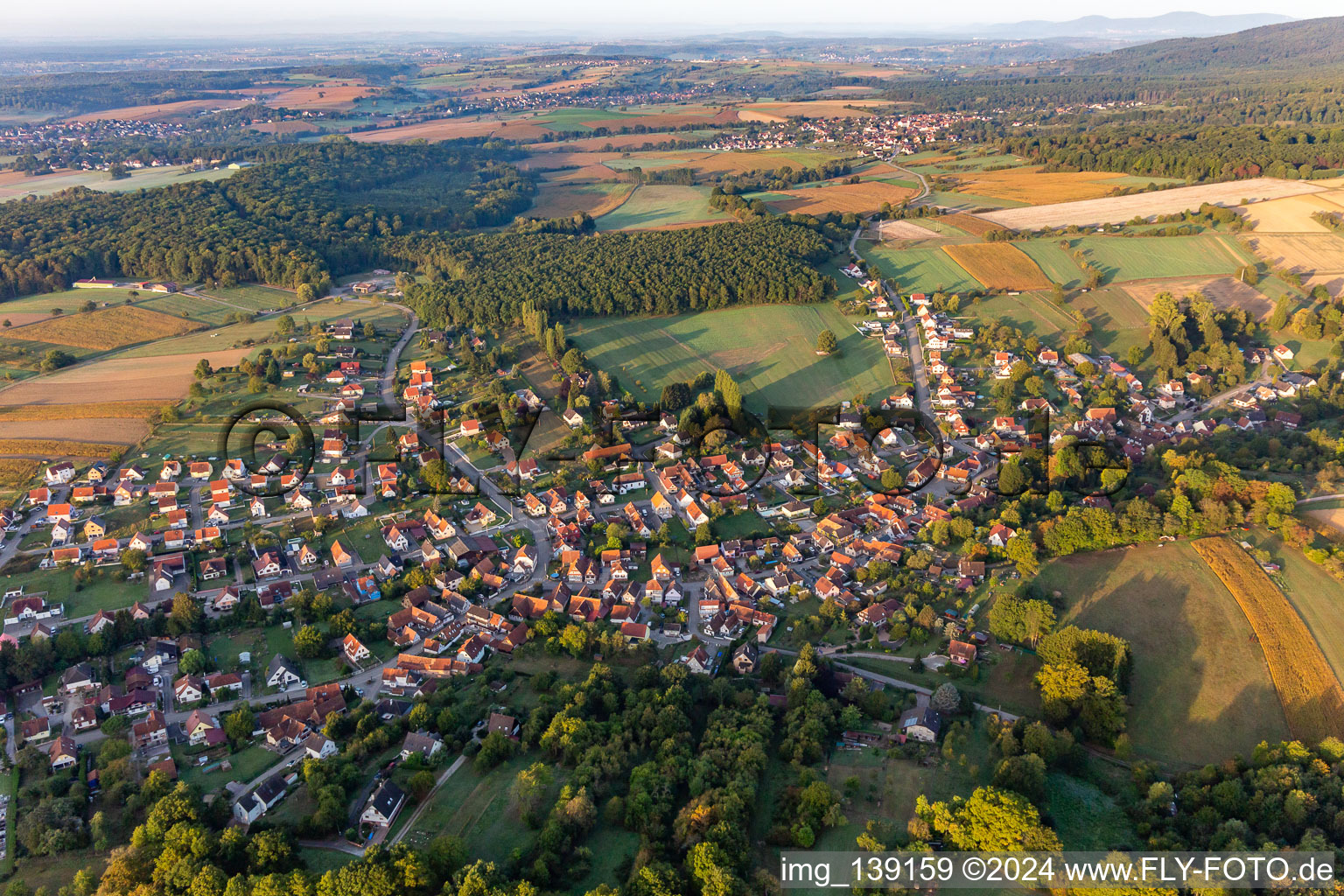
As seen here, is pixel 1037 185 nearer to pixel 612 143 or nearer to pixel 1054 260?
pixel 1054 260

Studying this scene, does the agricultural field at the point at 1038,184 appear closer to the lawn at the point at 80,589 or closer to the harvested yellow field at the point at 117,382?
the harvested yellow field at the point at 117,382

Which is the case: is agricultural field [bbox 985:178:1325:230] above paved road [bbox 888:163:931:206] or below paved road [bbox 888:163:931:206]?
below

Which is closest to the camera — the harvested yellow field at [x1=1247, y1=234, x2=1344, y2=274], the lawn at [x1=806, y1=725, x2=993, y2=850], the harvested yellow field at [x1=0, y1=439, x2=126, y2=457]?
the lawn at [x1=806, y1=725, x2=993, y2=850]

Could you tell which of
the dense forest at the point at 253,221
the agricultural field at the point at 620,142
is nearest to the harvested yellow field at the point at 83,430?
the dense forest at the point at 253,221

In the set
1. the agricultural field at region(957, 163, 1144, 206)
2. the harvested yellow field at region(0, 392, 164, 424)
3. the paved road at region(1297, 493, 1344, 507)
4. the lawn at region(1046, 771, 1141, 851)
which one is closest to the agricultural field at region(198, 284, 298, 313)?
the harvested yellow field at region(0, 392, 164, 424)

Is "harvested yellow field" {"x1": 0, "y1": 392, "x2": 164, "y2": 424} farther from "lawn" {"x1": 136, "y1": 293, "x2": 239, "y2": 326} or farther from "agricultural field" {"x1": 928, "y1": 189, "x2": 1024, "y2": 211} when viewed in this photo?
"agricultural field" {"x1": 928, "y1": 189, "x2": 1024, "y2": 211}

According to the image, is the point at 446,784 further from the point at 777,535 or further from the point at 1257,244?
the point at 1257,244

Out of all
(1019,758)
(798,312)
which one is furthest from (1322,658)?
(798,312)
